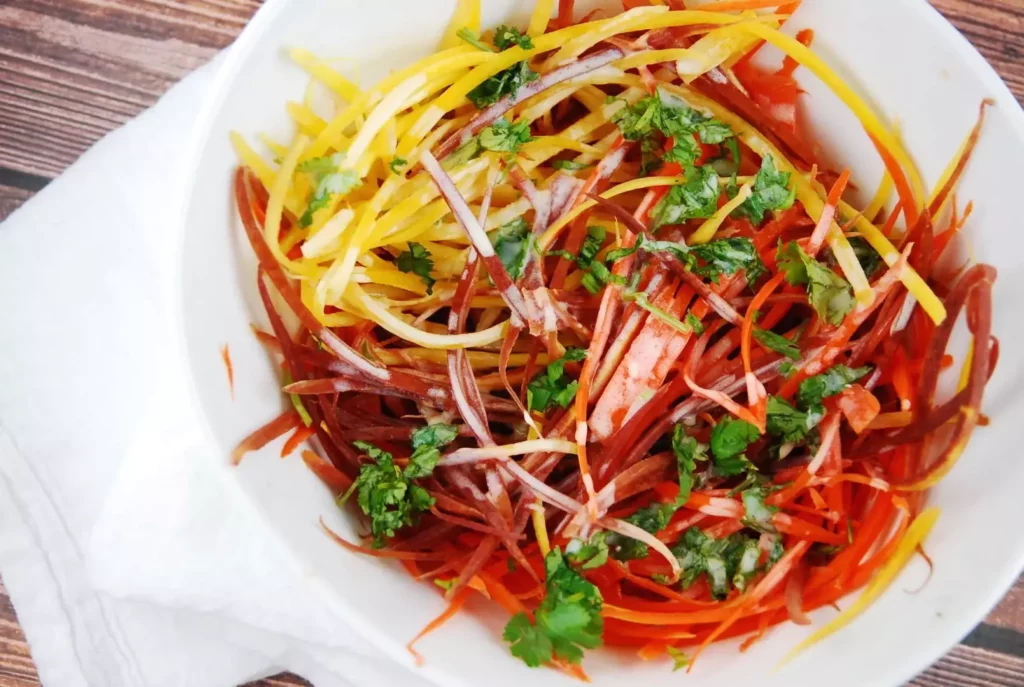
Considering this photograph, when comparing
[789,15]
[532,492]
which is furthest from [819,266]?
[532,492]

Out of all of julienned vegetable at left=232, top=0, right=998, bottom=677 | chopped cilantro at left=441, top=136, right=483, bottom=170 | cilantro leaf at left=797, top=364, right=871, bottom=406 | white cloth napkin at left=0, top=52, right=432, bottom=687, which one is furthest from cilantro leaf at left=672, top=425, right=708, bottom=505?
white cloth napkin at left=0, top=52, right=432, bottom=687

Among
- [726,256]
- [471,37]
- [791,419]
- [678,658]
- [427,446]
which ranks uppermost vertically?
[471,37]

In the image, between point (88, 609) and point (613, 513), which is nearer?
point (613, 513)

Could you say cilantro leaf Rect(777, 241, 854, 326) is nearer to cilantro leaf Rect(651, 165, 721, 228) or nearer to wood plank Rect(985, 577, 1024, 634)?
cilantro leaf Rect(651, 165, 721, 228)

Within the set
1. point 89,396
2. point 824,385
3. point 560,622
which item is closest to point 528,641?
point 560,622

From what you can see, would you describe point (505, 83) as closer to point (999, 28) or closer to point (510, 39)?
point (510, 39)

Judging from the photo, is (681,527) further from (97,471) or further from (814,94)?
(97,471)
